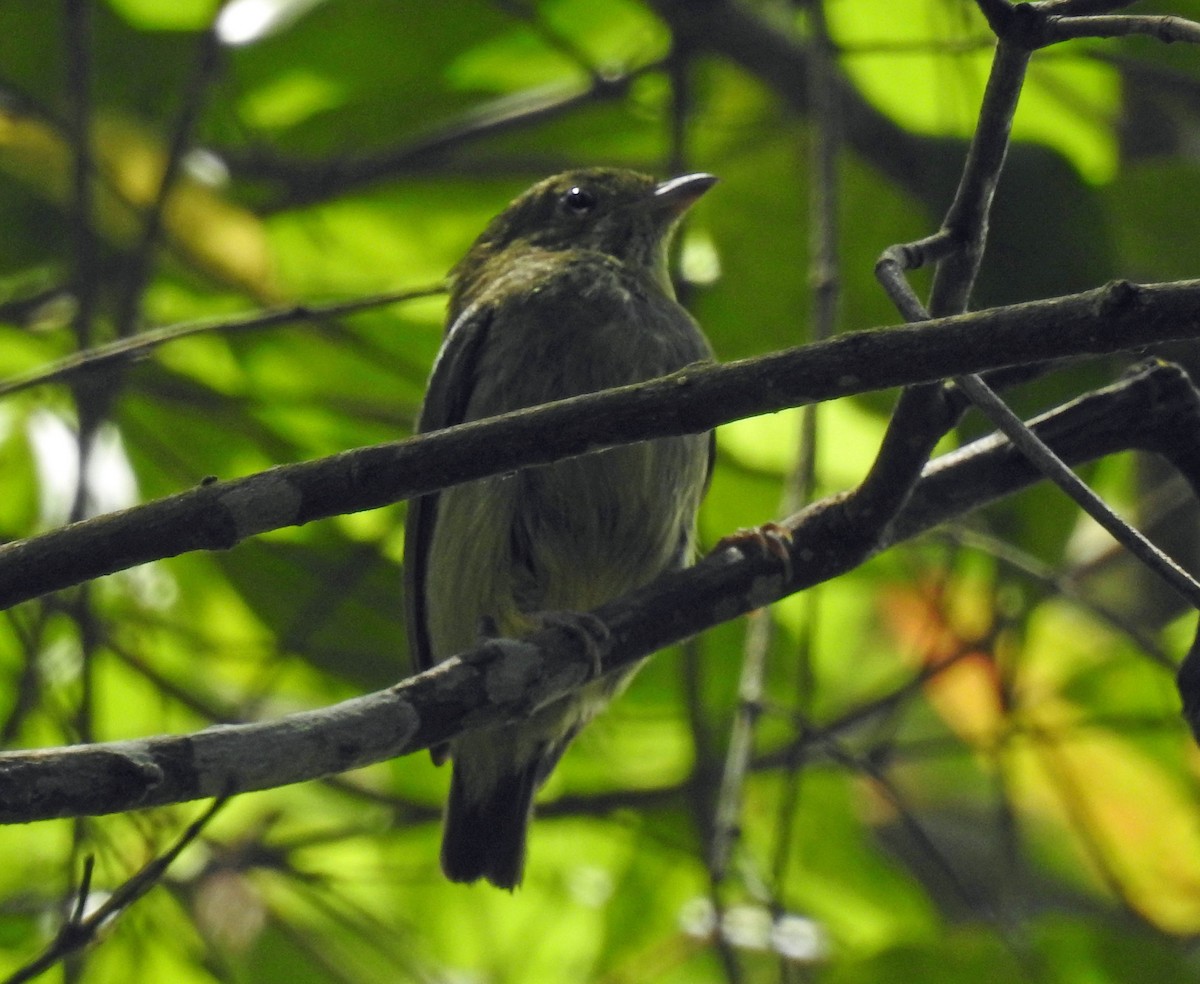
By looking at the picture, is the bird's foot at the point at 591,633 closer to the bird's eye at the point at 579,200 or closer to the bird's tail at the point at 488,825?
the bird's tail at the point at 488,825

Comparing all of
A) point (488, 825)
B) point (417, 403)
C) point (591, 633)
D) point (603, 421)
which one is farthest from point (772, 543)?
point (417, 403)

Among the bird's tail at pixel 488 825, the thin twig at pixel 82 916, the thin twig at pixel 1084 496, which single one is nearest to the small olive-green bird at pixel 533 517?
the bird's tail at pixel 488 825

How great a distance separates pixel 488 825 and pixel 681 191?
1748 mm

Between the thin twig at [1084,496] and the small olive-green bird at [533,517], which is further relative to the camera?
the small olive-green bird at [533,517]

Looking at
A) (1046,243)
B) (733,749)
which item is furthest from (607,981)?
(1046,243)

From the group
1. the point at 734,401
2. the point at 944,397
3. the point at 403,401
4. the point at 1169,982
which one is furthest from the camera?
the point at 403,401

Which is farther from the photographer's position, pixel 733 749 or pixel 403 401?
pixel 403 401

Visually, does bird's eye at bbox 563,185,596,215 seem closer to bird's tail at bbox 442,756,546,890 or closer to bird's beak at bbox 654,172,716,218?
bird's beak at bbox 654,172,716,218

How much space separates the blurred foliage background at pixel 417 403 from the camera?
14.1ft

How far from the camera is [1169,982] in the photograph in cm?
374

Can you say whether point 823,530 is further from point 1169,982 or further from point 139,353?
point 1169,982

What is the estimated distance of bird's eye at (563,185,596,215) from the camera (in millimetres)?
4793

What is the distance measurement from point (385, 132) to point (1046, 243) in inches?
78.2

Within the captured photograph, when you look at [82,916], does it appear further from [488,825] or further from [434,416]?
[434,416]
